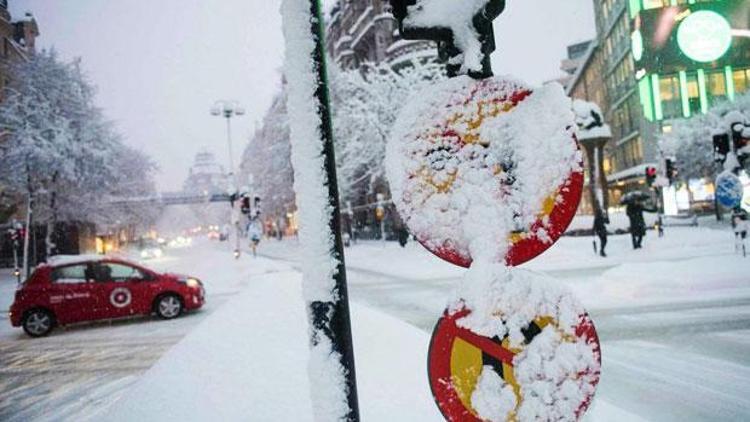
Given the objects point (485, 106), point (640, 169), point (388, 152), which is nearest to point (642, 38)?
point (485, 106)

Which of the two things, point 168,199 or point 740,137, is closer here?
point 740,137

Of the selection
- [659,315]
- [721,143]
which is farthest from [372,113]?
[659,315]

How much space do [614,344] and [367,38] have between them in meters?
50.5

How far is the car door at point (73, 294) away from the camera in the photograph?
11.2 metres

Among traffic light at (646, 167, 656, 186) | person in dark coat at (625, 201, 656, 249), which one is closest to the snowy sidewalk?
person in dark coat at (625, 201, 656, 249)

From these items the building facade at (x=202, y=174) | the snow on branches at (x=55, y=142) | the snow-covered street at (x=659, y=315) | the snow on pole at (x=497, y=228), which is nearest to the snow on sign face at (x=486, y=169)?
the snow on pole at (x=497, y=228)

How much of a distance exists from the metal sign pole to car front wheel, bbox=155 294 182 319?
35.7ft

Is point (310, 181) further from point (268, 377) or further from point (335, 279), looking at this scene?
point (268, 377)

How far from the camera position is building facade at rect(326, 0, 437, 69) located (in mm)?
45719

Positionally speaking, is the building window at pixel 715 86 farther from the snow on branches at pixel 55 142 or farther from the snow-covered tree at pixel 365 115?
the snow on branches at pixel 55 142

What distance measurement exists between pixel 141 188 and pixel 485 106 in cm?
5623

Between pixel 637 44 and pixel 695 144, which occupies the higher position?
pixel 695 144

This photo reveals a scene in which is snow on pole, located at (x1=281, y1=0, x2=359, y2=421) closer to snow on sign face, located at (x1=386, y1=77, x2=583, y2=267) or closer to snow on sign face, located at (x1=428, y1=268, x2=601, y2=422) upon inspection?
snow on sign face, located at (x1=386, y1=77, x2=583, y2=267)

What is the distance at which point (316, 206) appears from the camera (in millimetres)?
2133
